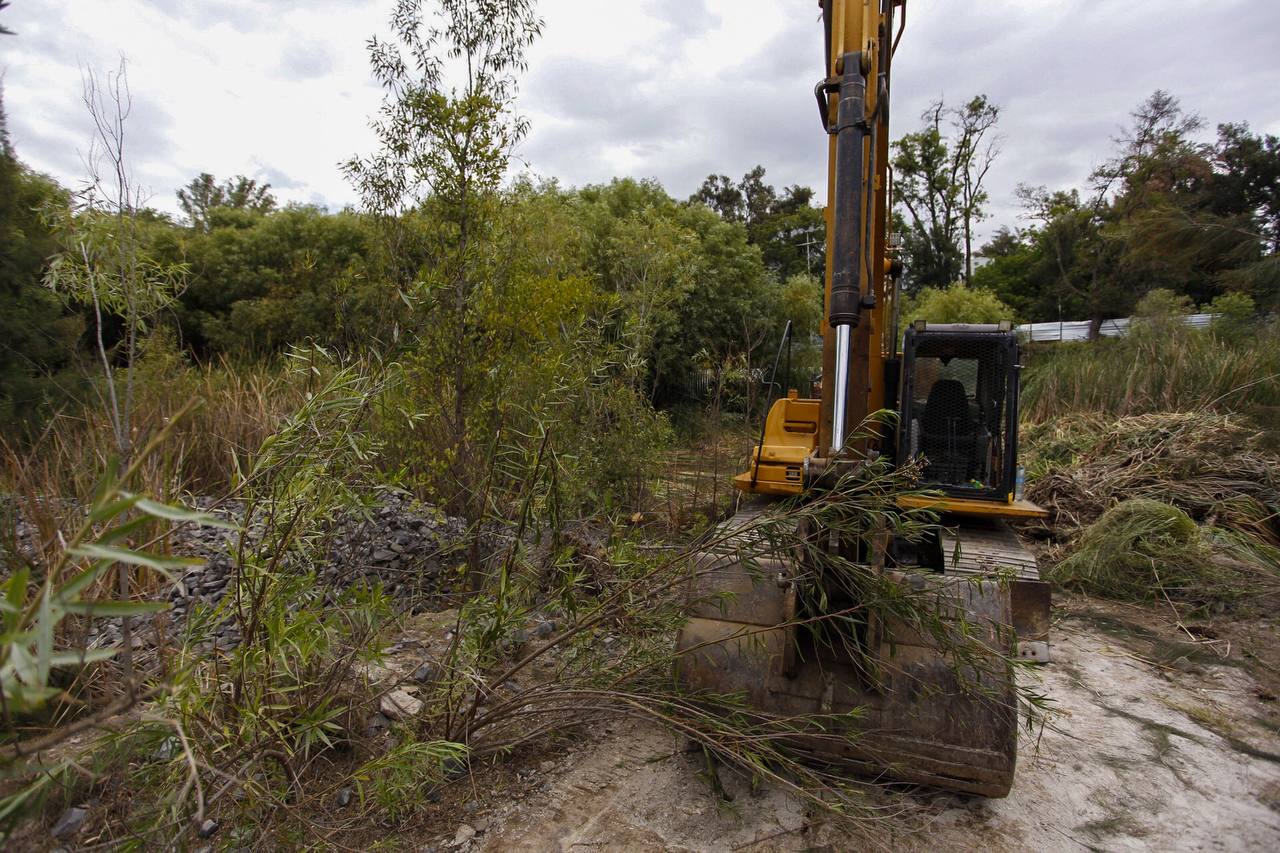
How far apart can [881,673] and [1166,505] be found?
5.65m

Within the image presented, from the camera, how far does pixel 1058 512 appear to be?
8172 mm

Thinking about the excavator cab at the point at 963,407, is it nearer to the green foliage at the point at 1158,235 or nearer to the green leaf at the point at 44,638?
the green leaf at the point at 44,638

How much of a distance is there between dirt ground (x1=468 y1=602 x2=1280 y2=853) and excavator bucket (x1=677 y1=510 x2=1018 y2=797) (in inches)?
9.1

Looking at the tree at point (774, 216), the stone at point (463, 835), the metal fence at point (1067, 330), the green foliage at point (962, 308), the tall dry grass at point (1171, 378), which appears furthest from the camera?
the tree at point (774, 216)

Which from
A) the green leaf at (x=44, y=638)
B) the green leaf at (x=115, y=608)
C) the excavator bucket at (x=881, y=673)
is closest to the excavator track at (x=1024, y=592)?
the excavator bucket at (x=881, y=673)

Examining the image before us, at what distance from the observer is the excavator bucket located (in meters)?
2.83

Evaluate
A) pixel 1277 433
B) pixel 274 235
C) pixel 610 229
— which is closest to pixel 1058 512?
pixel 1277 433

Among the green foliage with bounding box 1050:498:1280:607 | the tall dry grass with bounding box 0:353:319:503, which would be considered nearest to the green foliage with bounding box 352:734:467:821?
the tall dry grass with bounding box 0:353:319:503

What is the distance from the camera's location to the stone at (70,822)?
250 cm

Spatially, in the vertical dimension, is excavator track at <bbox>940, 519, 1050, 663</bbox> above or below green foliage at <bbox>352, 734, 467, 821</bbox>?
above

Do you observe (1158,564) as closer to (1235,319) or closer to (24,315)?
(24,315)

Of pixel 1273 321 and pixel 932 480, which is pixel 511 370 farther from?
pixel 1273 321

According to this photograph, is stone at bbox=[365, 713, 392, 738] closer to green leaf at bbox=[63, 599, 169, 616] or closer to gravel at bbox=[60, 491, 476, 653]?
gravel at bbox=[60, 491, 476, 653]

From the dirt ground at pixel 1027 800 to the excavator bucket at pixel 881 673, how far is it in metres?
0.23
